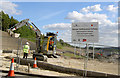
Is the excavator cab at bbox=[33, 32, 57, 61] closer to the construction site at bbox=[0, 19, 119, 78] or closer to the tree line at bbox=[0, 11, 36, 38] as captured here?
the construction site at bbox=[0, 19, 119, 78]

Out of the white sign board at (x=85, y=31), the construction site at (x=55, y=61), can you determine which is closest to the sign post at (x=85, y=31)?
the white sign board at (x=85, y=31)

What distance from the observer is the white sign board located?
7033 mm

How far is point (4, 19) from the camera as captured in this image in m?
52.9

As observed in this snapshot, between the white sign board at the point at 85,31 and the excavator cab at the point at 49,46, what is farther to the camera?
the excavator cab at the point at 49,46

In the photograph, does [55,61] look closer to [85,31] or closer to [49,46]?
[49,46]

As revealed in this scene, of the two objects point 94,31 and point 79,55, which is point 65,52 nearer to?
point 79,55

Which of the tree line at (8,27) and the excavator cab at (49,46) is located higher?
the tree line at (8,27)

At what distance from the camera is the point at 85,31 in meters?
7.11

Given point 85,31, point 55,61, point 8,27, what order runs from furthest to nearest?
point 8,27
point 55,61
point 85,31

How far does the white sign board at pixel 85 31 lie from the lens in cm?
703

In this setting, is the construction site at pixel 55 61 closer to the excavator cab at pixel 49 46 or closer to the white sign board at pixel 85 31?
the excavator cab at pixel 49 46

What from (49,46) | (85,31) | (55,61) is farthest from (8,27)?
(85,31)

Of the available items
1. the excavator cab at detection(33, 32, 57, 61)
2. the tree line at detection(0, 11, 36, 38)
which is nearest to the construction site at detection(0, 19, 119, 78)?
the excavator cab at detection(33, 32, 57, 61)

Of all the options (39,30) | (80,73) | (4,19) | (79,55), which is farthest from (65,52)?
(4,19)
